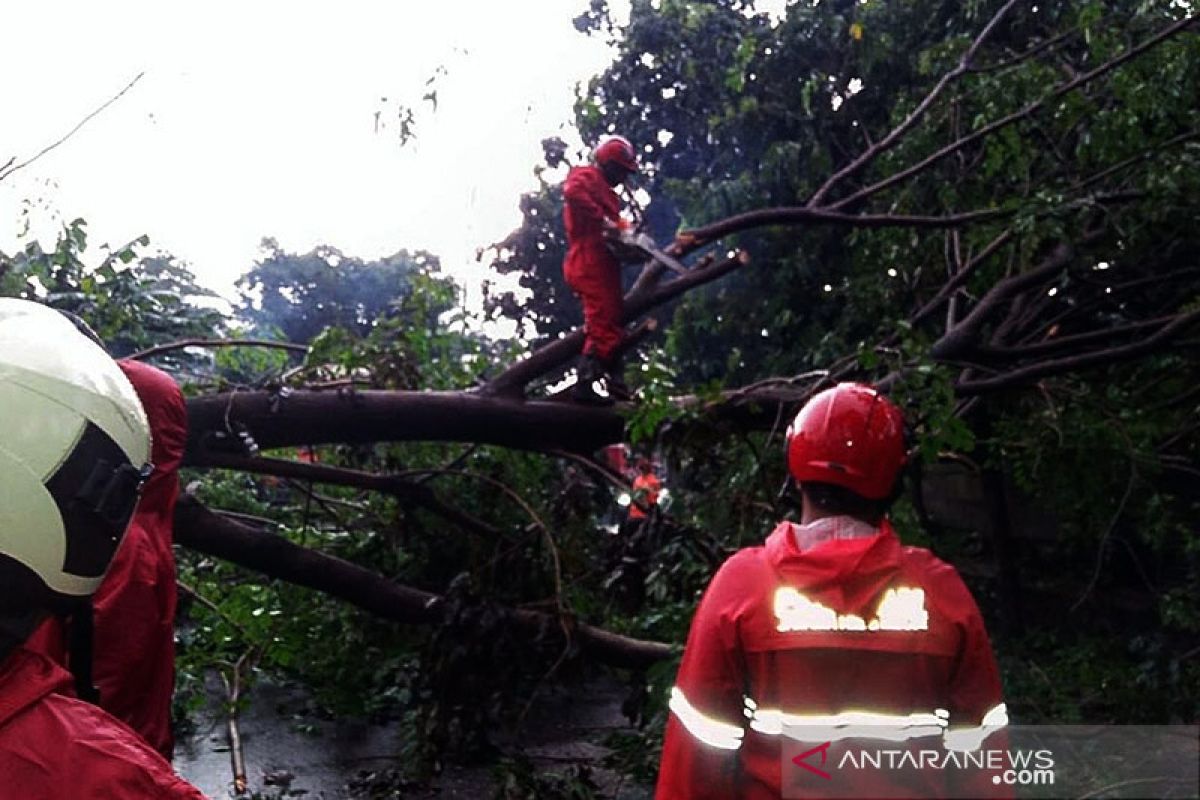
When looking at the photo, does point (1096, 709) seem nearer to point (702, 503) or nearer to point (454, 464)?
point (702, 503)

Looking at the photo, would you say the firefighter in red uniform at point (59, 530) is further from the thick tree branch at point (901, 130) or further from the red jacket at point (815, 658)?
the thick tree branch at point (901, 130)

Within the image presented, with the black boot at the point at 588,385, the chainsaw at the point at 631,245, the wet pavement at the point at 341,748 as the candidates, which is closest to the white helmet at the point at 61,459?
the wet pavement at the point at 341,748

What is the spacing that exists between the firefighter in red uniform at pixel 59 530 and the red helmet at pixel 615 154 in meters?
3.79

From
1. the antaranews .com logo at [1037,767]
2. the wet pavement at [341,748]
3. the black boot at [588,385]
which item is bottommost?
the wet pavement at [341,748]

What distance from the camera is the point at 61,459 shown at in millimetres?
1427

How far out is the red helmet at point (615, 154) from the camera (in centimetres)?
517

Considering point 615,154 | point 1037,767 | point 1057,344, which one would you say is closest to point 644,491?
point 1057,344

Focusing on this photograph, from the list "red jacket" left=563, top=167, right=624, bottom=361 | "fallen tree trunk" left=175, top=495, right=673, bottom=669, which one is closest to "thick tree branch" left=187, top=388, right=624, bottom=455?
"fallen tree trunk" left=175, top=495, right=673, bottom=669

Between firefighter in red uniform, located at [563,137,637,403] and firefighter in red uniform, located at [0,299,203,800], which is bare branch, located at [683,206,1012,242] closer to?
firefighter in red uniform, located at [563,137,637,403]

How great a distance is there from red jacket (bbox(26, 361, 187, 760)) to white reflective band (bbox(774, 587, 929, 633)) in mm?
1407

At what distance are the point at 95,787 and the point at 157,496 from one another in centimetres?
152

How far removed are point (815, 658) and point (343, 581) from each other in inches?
113

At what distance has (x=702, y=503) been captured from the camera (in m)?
4.03

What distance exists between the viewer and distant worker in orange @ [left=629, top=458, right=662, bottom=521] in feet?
12.9
